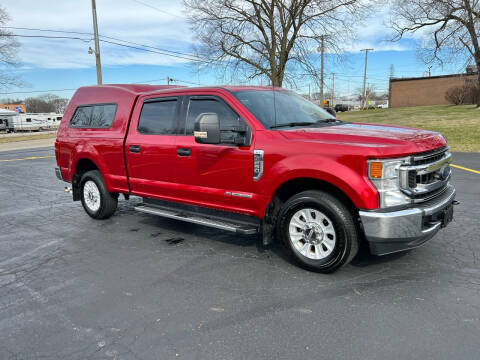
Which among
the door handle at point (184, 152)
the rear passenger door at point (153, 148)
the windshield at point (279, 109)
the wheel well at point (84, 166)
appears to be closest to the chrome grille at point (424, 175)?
the windshield at point (279, 109)

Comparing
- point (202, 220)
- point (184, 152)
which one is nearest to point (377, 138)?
point (202, 220)

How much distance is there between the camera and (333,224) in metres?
3.79

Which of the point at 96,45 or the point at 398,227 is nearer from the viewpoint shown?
the point at 398,227

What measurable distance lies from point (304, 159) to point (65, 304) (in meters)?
2.58

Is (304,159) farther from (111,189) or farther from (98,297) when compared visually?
(111,189)

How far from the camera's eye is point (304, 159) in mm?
3879

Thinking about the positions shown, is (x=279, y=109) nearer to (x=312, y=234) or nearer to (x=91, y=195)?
(x=312, y=234)

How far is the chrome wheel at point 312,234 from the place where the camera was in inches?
153

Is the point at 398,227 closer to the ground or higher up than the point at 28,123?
closer to the ground

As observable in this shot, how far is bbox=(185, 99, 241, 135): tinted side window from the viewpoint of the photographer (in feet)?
14.8

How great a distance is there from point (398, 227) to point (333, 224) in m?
0.59

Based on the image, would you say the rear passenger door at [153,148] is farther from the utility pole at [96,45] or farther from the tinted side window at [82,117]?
the utility pole at [96,45]

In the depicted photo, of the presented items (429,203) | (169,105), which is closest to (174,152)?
(169,105)

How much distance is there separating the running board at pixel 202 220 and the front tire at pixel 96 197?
2.87 ft
